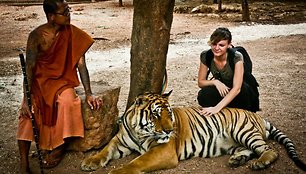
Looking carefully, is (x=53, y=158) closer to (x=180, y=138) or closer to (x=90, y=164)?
(x=90, y=164)

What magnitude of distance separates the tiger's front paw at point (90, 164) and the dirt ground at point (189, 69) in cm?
6

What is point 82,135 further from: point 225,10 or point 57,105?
point 225,10

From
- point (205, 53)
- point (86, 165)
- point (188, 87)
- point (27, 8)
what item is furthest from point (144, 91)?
point (27, 8)

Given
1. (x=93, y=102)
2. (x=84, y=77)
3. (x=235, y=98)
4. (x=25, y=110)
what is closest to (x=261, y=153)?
(x=235, y=98)

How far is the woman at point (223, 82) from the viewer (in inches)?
174

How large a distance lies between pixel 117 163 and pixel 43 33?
4.48ft

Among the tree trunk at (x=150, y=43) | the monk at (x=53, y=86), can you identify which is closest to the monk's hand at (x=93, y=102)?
the monk at (x=53, y=86)

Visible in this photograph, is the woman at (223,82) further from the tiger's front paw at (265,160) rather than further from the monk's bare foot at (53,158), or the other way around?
the monk's bare foot at (53,158)

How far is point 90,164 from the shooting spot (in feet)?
13.5

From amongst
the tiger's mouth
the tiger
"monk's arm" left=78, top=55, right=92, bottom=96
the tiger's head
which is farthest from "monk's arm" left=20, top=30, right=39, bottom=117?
the tiger's mouth

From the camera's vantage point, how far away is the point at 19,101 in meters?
6.56

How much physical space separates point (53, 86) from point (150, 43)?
1046mm

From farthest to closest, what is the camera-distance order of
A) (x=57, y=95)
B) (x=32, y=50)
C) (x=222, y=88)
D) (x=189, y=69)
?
(x=189, y=69)
(x=222, y=88)
(x=57, y=95)
(x=32, y=50)

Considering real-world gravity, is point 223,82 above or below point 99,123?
above
